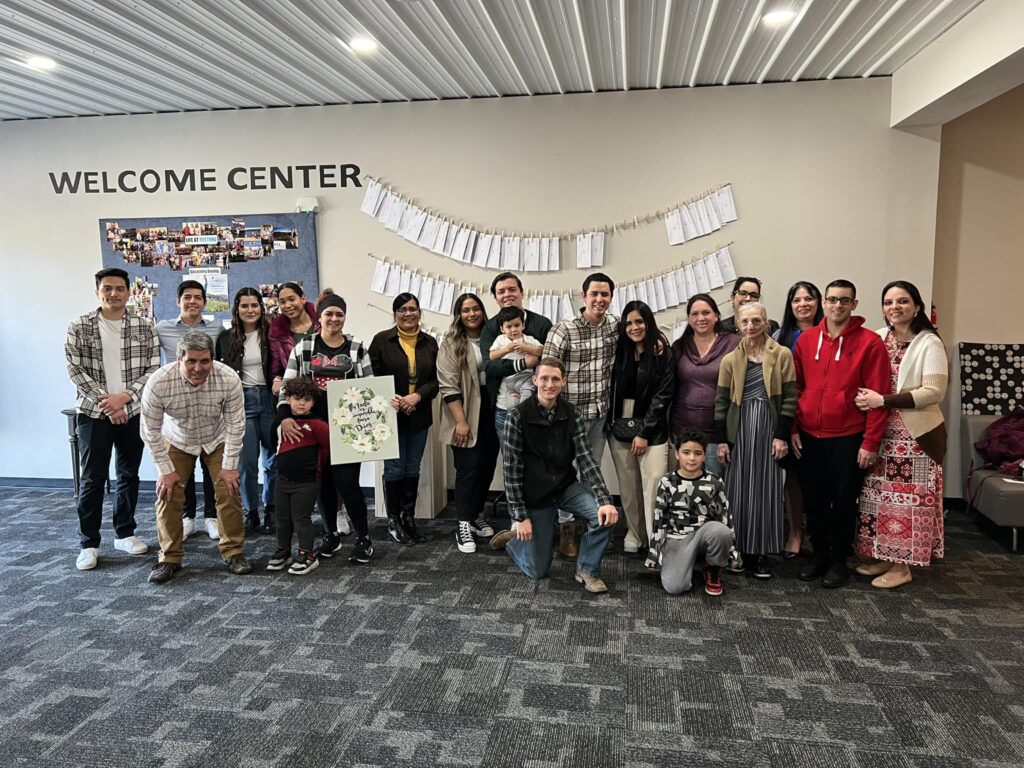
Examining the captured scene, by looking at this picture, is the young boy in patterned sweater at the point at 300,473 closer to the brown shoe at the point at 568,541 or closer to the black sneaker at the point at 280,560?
the black sneaker at the point at 280,560

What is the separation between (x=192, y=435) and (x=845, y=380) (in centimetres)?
329

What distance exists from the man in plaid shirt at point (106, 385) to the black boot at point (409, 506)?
60.6 inches

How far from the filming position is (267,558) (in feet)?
12.7

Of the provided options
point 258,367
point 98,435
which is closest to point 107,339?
point 98,435

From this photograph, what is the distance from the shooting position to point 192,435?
3533 mm

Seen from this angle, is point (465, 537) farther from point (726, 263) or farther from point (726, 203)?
point (726, 203)

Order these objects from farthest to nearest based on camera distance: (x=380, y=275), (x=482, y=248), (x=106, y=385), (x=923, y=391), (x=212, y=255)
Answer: (x=212, y=255) < (x=380, y=275) < (x=482, y=248) < (x=106, y=385) < (x=923, y=391)

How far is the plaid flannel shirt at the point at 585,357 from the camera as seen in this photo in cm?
361

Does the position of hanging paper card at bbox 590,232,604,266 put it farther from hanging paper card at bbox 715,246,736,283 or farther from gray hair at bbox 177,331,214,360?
gray hair at bbox 177,331,214,360

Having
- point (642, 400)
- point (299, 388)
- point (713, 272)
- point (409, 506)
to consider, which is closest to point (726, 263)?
point (713, 272)

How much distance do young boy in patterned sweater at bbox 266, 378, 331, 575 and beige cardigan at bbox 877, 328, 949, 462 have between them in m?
2.88

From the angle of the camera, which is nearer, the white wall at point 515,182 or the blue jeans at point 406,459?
the blue jeans at point 406,459

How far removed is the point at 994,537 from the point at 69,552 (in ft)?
18.4

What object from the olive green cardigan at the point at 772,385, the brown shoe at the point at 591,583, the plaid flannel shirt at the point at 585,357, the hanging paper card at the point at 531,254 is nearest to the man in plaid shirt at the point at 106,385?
the plaid flannel shirt at the point at 585,357
